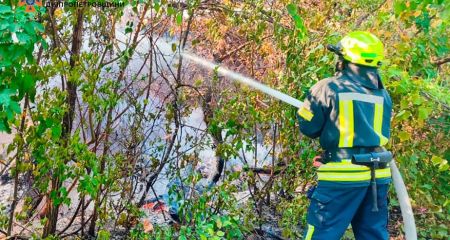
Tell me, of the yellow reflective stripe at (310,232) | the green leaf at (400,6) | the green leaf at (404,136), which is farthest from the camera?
the green leaf at (404,136)

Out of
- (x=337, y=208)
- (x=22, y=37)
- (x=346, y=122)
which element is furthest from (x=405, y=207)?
(x=22, y=37)

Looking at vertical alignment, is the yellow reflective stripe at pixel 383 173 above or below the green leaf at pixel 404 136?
below

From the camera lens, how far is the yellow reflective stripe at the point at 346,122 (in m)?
2.95

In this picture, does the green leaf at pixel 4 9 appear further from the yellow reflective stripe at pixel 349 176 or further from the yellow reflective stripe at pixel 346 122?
the yellow reflective stripe at pixel 349 176

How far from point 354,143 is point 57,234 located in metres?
2.35

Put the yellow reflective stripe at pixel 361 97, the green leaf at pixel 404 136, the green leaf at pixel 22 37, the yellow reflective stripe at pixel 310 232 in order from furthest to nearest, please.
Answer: the green leaf at pixel 404 136, the yellow reflective stripe at pixel 310 232, the yellow reflective stripe at pixel 361 97, the green leaf at pixel 22 37

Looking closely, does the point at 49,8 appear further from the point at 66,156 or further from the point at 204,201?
the point at 204,201

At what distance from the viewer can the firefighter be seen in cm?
297

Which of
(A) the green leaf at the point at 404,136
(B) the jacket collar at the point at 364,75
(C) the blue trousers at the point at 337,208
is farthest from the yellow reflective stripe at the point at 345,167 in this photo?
(A) the green leaf at the point at 404,136

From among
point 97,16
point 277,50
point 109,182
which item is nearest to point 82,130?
point 109,182

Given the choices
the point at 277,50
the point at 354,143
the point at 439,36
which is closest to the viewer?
the point at 354,143

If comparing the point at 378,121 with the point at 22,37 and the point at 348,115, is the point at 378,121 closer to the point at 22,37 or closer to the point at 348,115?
the point at 348,115

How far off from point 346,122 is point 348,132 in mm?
61

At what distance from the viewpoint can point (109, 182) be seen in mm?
3479
